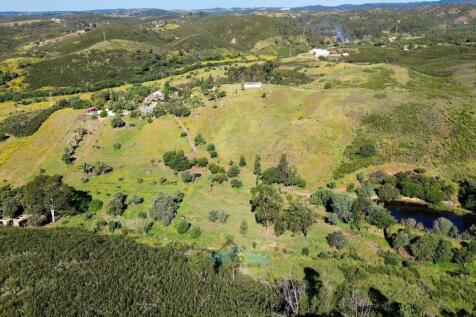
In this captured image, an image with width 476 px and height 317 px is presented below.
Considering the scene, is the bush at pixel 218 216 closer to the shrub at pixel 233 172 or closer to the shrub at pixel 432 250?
the shrub at pixel 233 172

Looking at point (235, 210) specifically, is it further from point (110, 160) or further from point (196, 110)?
point (196, 110)

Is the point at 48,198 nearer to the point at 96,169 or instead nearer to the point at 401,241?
the point at 96,169

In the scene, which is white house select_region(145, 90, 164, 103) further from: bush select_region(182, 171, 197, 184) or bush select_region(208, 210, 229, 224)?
bush select_region(208, 210, 229, 224)

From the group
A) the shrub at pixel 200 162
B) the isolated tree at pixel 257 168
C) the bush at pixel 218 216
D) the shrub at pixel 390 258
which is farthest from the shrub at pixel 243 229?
the shrub at pixel 200 162

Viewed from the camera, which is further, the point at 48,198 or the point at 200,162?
the point at 200,162

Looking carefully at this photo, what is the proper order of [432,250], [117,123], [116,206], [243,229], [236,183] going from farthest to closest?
[117,123] < [236,183] < [116,206] < [243,229] < [432,250]

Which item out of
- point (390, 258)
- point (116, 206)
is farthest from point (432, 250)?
point (116, 206)

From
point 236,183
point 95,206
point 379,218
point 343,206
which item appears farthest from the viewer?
point 236,183
